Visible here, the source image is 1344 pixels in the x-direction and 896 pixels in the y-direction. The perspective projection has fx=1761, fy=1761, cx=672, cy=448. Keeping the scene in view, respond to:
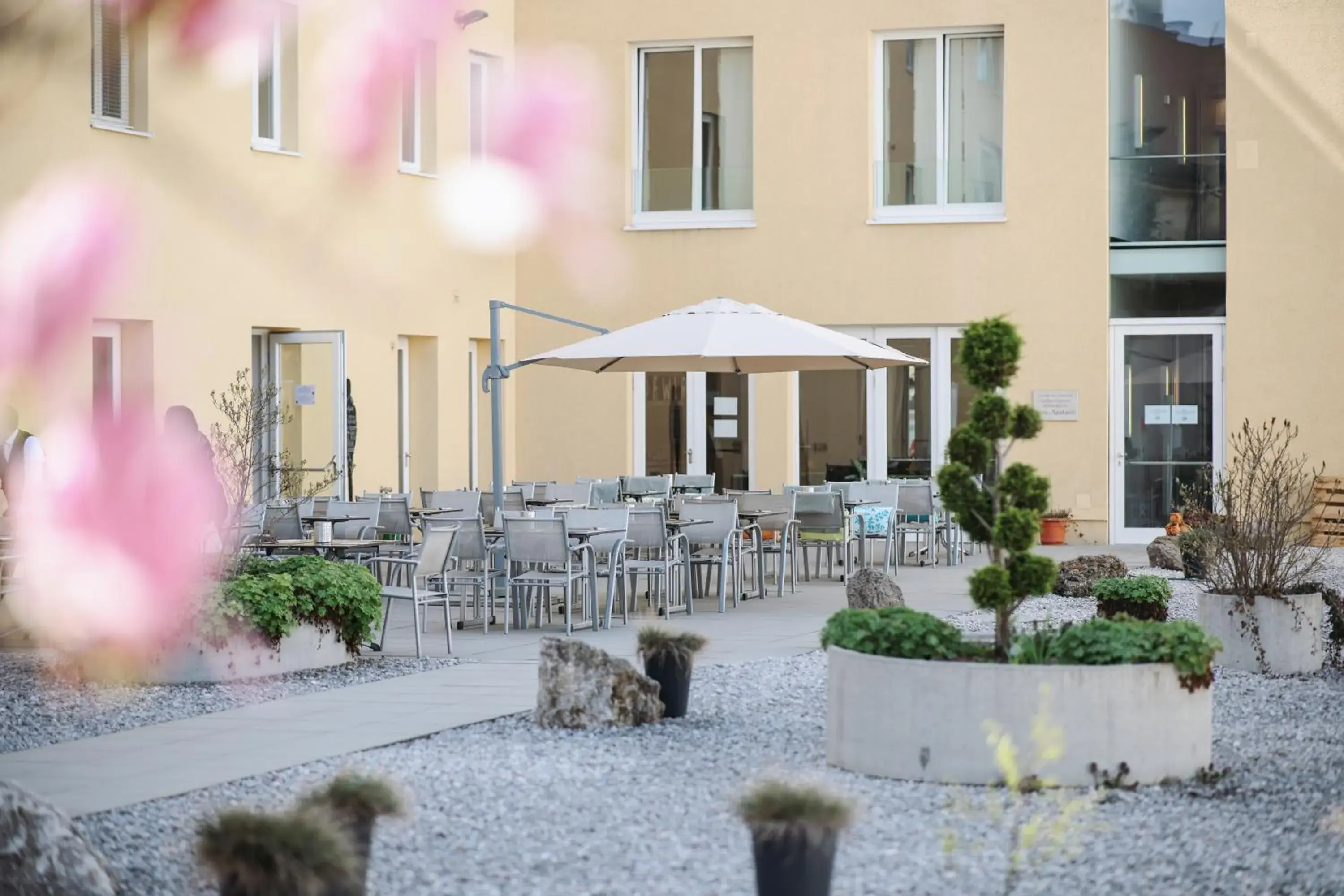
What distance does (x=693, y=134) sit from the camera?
62.0 feet

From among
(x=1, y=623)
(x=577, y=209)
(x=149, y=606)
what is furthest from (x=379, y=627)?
(x=577, y=209)

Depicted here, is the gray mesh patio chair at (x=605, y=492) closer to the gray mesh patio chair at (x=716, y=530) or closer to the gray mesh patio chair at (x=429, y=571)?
the gray mesh patio chair at (x=716, y=530)

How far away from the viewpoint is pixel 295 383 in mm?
15406

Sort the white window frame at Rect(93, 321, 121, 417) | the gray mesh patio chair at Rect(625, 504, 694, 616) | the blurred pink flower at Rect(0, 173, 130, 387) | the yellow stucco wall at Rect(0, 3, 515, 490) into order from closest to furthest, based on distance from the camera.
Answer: the gray mesh patio chair at Rect(625, 504, 694, 616) < the blurred pink flower at Rect(0, 173, 130, 387) < the yellow stucco wall at Rect(0, 3, 515, 490) < the white window frame at Rect(93, 321, 121, 417)

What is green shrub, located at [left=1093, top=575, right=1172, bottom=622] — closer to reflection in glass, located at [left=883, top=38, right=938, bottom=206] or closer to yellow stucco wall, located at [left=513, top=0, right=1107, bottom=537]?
yellow stucco wall, located at [left=513, top=0, right=1107, bottom=537]

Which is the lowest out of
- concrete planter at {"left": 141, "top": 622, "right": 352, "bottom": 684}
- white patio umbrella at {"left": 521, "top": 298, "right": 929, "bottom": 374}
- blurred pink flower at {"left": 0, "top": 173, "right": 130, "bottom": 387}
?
concrete planter at {"left": 141, "top": 622, "right": 352, "bottom": 684}

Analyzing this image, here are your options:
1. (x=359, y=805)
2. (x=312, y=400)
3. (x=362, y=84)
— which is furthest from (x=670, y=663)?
(x=312, y=400)

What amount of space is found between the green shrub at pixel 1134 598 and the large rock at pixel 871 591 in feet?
3.53

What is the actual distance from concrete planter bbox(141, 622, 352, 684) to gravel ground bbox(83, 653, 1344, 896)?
184cm

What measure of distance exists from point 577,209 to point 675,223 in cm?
149

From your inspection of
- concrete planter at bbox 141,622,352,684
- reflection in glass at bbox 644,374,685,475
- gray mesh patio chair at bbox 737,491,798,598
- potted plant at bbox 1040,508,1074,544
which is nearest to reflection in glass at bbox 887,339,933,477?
potted plant at bbox 1040,508,1074,544

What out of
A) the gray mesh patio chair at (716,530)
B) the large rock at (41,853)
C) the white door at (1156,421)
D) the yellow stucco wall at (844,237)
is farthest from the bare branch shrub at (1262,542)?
the white door at (1156,421)

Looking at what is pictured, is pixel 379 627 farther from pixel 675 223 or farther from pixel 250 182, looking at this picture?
pixel 675 223

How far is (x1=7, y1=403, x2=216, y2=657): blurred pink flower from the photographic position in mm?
8406
